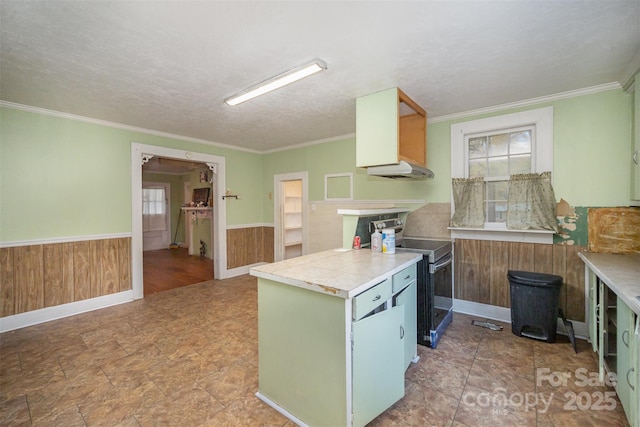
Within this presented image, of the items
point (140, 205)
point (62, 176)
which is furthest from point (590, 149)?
point (62, 176)

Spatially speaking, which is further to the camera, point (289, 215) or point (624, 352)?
point (289, 215)

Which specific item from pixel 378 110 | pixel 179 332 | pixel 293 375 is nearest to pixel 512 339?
pixel 293 375

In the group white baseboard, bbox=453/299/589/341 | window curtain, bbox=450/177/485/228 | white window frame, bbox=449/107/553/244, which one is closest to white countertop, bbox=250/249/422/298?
window curtain, bbox=450/177/485/228

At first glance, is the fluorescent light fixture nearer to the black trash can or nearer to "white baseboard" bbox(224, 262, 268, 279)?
the black trash can

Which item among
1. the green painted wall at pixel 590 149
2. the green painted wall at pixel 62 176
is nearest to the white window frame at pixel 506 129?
the green painted wall at pixel 590 149

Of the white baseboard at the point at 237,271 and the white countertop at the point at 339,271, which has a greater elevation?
the white countertop at the point at 339,271

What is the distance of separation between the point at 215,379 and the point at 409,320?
160 centimetres

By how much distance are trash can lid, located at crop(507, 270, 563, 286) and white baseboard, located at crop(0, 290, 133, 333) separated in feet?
15.9

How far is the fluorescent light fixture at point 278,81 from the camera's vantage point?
222 centimetres

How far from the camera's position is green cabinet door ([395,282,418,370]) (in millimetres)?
2121

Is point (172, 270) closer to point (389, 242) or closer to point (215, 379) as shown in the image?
point (215, 379)

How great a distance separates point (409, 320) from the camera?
7.21 feet

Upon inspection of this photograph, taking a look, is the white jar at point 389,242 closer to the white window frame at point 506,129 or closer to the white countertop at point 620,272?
the white window frame at point 506,129

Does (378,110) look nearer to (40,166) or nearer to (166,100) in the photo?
(166,100)
